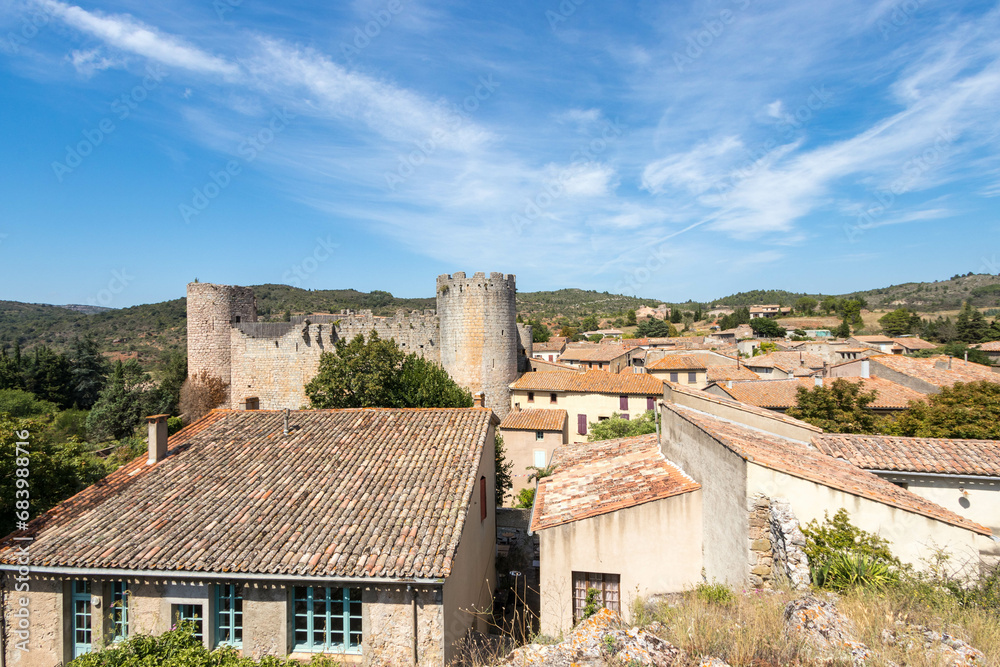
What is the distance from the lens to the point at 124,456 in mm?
→ 23250

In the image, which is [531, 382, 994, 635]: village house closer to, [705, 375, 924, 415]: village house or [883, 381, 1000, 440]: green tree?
[883, 381, 1000, 440]: green tree

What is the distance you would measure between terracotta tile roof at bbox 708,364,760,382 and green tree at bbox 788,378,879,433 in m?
13.4

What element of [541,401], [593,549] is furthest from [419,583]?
[541,401]

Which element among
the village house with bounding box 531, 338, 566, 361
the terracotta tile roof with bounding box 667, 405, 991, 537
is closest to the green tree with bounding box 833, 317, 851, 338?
the village house with bounding box 531, 338, 566, 361

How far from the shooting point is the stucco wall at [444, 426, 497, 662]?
754 cm

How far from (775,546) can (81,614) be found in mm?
10838

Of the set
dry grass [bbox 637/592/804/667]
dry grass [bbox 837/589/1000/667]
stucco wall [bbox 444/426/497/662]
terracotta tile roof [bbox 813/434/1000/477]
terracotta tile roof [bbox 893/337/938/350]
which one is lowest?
stucco wall [bbox 444/426/497/662]

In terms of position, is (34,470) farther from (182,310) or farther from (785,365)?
(182,310)

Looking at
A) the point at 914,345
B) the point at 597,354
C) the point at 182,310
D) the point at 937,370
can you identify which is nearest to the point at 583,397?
the point at 597,354

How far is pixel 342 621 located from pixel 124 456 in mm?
22540

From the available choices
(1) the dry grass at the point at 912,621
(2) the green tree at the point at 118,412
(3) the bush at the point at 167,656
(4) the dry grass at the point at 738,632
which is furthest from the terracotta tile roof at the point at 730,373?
(2) the green tree at the point at 118,412

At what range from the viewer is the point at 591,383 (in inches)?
1160

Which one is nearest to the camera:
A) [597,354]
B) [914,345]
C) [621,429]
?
[621,429]

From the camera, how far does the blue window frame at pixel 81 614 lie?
783 centimetres
